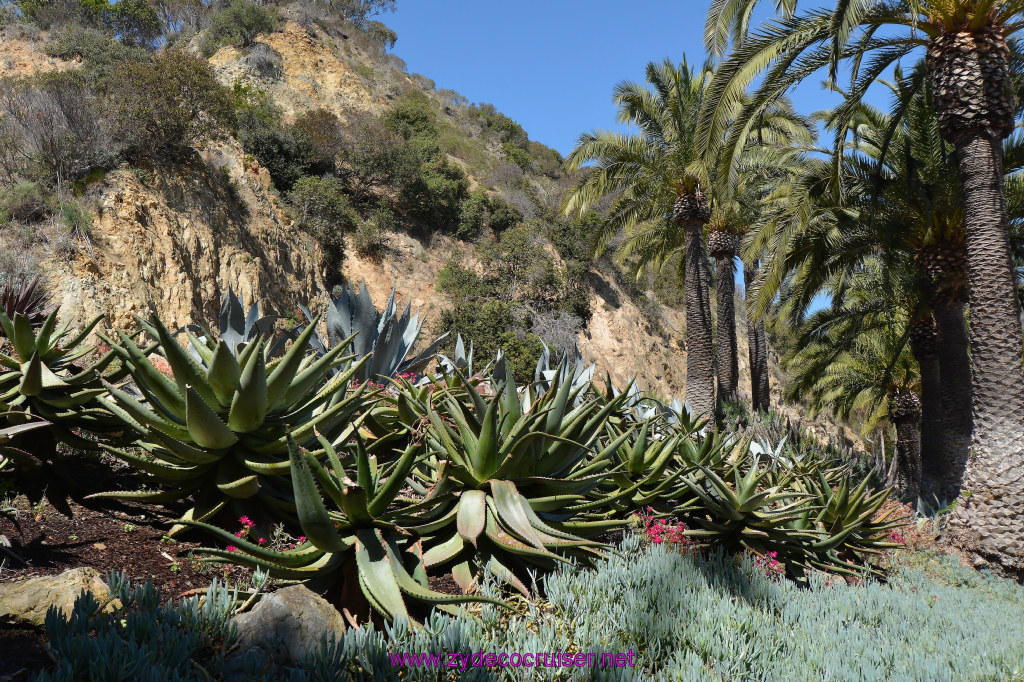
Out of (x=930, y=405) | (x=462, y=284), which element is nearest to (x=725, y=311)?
(x=930, y=405)

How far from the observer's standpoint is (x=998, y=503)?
822 centimetres

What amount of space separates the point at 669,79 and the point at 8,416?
15330 mm

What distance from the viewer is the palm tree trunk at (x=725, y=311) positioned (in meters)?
17.2

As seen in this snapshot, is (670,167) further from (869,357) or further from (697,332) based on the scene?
(869,357)

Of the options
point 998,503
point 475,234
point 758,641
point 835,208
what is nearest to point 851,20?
point 835,208

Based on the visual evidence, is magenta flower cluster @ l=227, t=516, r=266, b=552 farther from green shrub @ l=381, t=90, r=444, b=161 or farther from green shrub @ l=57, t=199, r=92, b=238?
green shrub @ l=381, t=90, r=444, b=161

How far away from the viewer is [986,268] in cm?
892

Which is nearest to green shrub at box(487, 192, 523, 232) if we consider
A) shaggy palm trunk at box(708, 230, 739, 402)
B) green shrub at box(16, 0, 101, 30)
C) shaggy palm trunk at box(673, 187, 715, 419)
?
shaggy palm trunk at box(708, 230, 739, 402)

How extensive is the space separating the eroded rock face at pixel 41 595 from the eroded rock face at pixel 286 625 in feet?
1.79

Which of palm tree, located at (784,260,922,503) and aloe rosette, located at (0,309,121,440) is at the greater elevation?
palm tree, located at (784,260,922,503)

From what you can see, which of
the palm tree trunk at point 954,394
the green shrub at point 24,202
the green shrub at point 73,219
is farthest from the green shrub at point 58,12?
the palm tree trunk at point 954,394

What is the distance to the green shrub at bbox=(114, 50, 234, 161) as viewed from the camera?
13.0 metres

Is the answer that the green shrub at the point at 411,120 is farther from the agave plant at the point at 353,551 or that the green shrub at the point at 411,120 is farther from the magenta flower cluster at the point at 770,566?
the agave plant at the point at 353,551

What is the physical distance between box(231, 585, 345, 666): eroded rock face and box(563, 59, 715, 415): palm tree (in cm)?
1296
